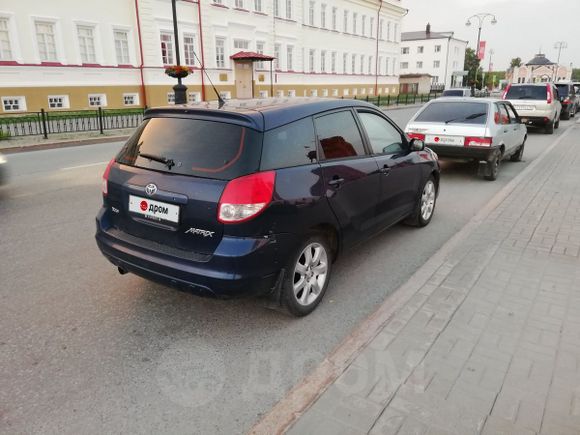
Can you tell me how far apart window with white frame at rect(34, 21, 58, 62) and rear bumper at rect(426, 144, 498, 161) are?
69.0ft

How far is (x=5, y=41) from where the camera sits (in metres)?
21.1

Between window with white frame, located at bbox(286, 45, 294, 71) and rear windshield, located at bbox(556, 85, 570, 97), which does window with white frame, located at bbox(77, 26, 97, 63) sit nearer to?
window with white frame, located at bbox(286, 45, 294, 71)

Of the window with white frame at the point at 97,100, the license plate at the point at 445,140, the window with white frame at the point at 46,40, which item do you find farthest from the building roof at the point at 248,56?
the license plate at the point at 445,140

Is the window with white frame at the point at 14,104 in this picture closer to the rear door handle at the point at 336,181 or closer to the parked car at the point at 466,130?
the parked car at the point at 466,130

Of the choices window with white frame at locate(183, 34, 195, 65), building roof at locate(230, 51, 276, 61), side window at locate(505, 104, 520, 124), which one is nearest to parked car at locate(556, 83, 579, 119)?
building roof at locate(230, 51, 276, 61)

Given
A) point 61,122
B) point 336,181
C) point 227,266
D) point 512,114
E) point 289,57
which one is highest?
point 289,57

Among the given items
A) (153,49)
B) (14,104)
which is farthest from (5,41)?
(153,49)

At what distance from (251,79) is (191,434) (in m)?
32.7

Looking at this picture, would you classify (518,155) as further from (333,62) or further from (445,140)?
(333,62)

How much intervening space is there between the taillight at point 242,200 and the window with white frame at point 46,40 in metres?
23.8

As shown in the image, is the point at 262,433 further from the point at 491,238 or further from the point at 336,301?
the point at 491,238

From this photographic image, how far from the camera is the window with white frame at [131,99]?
25812mm

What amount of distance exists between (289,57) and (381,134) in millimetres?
35989

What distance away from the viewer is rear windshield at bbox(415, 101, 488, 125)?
912 cm
